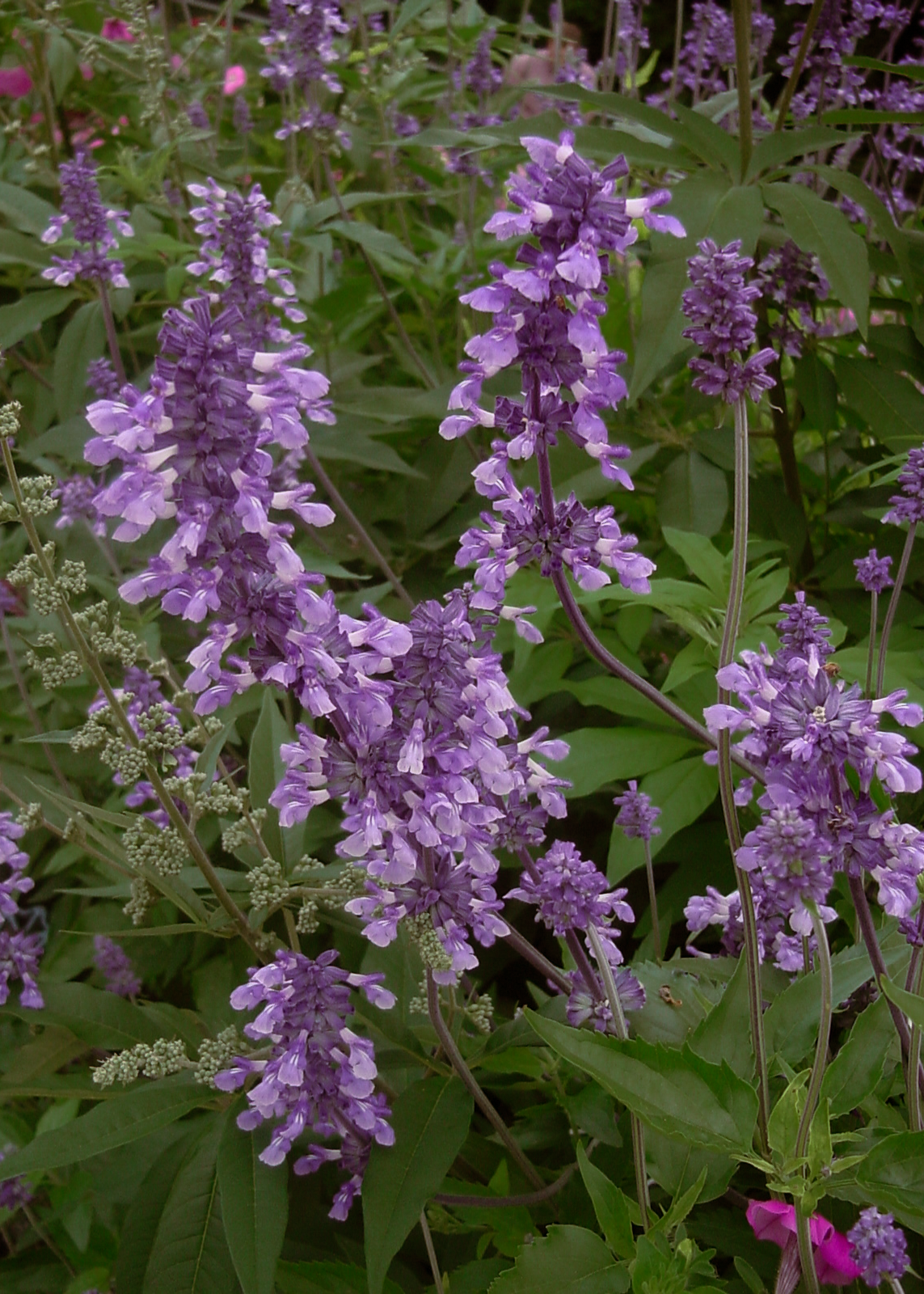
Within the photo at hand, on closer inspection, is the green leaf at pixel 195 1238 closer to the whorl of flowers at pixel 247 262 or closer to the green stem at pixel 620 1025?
the green stem at pixel 620 1025

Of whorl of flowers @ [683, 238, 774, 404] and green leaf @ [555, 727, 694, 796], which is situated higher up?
whorl of flowers @ [683, 238, 774, 404]

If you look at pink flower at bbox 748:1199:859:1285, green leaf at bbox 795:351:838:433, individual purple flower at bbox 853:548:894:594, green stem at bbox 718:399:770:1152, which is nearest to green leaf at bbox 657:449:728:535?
green leaf at bbox 795:351:838:433

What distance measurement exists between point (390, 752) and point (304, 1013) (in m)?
0.31

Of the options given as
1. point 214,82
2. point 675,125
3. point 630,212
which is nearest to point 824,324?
point 675,125

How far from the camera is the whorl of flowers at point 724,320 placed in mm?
1011

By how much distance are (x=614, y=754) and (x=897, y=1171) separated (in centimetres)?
76

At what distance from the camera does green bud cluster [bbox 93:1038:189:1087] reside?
117cm

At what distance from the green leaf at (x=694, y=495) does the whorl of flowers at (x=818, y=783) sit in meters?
1.01

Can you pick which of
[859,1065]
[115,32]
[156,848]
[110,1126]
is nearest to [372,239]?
[156,848]

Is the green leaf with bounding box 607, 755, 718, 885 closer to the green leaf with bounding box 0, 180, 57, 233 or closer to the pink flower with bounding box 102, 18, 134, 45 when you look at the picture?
the green leaf with bounding box 0, 180, 57, 233

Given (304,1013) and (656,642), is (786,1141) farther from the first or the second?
(656,642)

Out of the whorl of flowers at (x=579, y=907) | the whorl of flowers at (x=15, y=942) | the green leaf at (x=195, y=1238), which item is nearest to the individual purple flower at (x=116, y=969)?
the whorl of flowers at (x=15, y=942)

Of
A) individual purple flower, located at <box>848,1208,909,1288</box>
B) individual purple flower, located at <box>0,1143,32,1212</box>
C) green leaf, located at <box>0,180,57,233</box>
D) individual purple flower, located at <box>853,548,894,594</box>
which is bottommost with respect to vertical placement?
individual purple flower, located at <box>0,1143,32,1212</box>

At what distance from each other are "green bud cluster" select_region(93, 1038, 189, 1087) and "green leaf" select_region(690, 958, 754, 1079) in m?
0.54
